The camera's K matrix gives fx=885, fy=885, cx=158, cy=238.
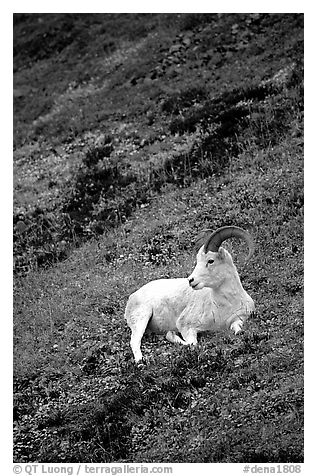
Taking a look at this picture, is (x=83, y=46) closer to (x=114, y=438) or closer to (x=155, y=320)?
(x=155, y=320)

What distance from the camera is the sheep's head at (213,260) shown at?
17078mm

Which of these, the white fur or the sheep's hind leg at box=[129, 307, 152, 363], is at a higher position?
the white fur

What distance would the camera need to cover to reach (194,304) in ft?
58.9

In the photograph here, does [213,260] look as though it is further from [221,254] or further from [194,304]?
[194,304]

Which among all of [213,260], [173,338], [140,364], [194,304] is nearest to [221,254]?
[213,260]

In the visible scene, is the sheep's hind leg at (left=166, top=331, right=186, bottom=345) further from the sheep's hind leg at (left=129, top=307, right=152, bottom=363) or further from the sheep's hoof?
the sheep's hoof

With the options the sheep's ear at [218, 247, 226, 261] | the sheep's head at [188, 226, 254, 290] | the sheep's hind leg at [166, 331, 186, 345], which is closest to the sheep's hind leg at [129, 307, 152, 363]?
the sheep's hind leg at [166, 331, 186, 345]

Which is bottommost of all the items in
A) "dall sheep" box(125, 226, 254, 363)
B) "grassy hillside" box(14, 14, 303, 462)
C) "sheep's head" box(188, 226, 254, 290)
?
"grassy hillside" box(14, 14, 303, 462)

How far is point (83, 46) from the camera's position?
3950 centimetres

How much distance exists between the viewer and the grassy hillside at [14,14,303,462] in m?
16.1

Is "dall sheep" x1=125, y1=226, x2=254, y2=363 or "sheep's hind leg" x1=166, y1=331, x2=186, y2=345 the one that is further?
"sheep's hind leg" x1=166, y1=331, x2=186, y2=345

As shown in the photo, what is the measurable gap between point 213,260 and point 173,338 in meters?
1.86

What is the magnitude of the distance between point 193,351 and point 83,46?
82.9 ft

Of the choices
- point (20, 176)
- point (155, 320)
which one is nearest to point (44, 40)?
point (20, 176)
